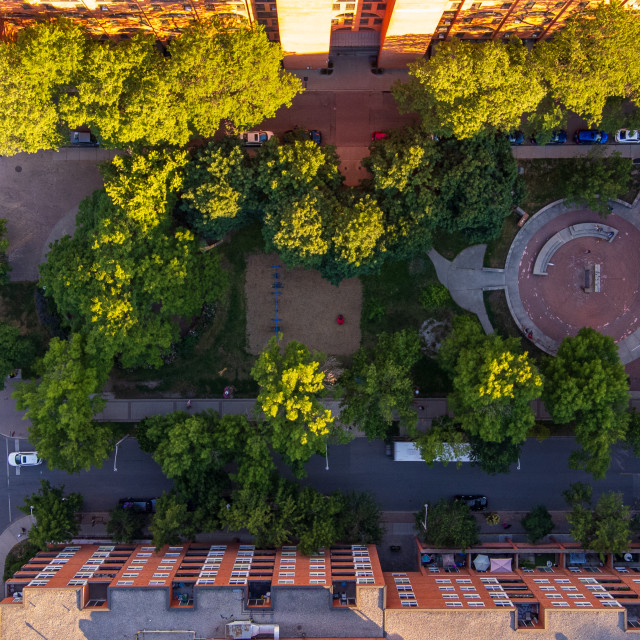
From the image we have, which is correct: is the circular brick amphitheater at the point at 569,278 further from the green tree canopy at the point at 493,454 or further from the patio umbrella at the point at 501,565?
the patio umbrella at the point at 501,565

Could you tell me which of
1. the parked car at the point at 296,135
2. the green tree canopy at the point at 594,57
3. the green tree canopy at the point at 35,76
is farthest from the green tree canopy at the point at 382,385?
the green tree canopy at the point at 35,76

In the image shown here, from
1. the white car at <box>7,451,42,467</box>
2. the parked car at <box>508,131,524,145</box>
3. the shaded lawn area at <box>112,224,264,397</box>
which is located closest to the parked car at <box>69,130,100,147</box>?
the shaded lawn area at <box>112,224,264,397</box>

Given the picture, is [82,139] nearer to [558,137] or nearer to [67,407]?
[67,407]

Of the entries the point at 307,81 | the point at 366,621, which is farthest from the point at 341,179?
the point at 366,621

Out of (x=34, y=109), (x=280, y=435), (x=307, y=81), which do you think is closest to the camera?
(x=34, y=109)

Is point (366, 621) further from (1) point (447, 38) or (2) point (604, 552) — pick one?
(1) point (447, 38)

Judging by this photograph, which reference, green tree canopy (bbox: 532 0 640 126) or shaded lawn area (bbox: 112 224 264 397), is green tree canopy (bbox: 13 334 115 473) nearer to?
shaded lawn area (bbox: 112 224 264 397)

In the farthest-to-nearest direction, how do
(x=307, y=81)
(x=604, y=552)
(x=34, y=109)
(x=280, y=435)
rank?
(x=307, y=81), (x=604, y=552), (x=280, y=435), (x=34, y=109)
